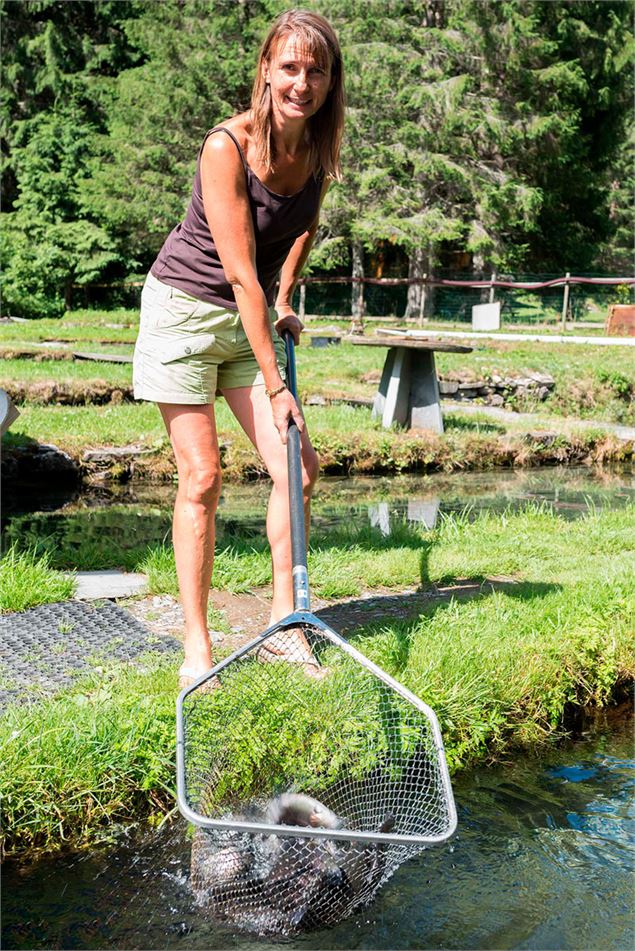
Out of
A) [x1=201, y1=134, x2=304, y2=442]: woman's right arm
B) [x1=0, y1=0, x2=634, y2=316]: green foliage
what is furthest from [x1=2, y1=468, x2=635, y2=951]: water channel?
[x1=0, y1=0, x2=634, y2=316]: green foliage

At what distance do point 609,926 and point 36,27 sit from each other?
39213 mm

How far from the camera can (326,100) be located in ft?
10.1

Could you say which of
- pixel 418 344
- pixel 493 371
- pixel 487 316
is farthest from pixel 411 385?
pixel 487 316

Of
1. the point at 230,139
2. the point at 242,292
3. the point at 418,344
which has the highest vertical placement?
the point at 230,139

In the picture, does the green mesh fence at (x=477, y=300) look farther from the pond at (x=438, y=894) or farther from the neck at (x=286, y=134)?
the pond at (x=438, y=894)

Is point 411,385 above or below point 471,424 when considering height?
above

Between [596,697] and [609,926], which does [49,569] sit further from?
[609,926]

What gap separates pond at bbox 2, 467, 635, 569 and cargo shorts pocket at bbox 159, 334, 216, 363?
223 centimetres

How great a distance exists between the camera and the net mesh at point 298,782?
7.87 feet

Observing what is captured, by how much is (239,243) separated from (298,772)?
5.01 ft

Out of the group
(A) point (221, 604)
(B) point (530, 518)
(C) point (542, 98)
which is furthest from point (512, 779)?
(C) point (542, 98)

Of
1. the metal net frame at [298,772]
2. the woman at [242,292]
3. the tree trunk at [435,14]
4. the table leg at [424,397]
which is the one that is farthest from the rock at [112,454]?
the tree trunk at [435,14]

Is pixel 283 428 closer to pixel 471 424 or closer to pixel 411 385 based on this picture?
pixel 411 385

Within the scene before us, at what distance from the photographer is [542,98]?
27.8 meters
